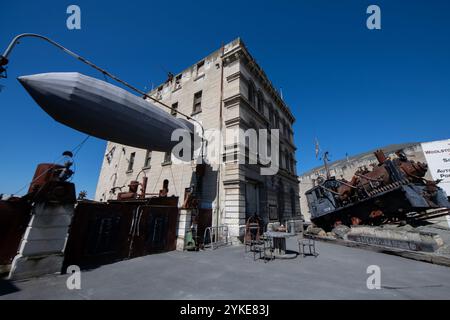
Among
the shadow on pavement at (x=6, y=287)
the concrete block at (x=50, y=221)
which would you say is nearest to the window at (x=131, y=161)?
the concrete block at (x=50, y=221)

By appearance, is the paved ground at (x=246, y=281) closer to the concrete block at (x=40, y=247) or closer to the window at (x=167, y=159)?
the concrete block at (x=40, y=247)

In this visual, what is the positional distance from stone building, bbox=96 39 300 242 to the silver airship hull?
5.31 metres

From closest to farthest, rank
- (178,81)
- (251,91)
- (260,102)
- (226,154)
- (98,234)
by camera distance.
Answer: (98,234), (226,154), (251,91), (260,102), (178,81)

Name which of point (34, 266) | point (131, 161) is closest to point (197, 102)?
point (131, 161)

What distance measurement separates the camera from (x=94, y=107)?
5.83m

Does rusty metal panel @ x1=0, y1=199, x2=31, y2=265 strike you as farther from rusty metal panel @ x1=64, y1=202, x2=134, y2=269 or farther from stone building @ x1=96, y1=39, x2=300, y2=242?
stone building @ x1=96, y1=39, x2=300, y2=242

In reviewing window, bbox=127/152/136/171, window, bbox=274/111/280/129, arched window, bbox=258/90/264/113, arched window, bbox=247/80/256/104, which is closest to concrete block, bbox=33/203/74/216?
arched window, bbox=247/80/256/104

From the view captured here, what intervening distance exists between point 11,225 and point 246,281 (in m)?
6.22

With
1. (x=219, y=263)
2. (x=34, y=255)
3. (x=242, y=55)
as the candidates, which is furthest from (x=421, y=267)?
(x=242, y=55)

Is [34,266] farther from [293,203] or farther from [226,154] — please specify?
[293,203]

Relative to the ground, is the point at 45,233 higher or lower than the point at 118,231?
higher

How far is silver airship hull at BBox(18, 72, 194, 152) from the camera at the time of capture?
525 centimetres

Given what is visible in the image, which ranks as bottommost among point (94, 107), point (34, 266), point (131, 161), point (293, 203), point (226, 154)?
point (34, 266)
